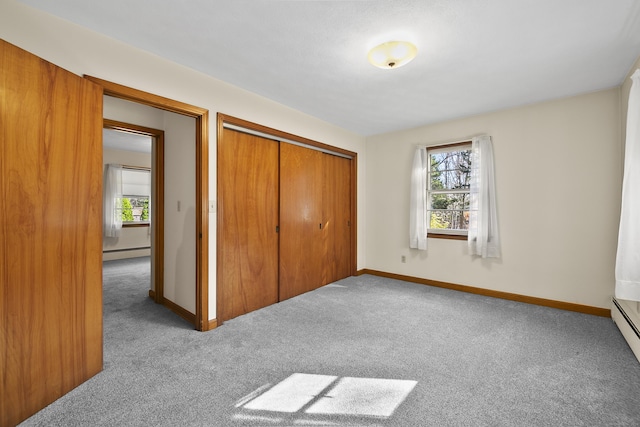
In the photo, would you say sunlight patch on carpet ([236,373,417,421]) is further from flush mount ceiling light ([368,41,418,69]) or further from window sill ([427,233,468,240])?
window sill ([427,233,468,240])

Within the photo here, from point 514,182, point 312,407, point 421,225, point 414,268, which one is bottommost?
point 312,407

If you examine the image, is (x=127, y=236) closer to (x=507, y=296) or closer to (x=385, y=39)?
(x=385, y=39)

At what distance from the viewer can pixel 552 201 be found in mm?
3443

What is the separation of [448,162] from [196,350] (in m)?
4.11

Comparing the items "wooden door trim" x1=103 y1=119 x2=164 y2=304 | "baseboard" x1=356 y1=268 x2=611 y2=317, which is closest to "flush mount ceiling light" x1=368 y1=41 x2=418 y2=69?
"wooden door trim" x1=103 y1=119 x2=164 y2=304

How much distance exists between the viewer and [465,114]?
13.0 ft

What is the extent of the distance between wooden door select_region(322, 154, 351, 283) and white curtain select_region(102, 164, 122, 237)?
536 centimetres

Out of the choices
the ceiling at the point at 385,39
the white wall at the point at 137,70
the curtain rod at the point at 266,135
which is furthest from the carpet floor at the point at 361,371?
the ceiling at the point at 385,39

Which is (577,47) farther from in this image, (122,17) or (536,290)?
(122,17)

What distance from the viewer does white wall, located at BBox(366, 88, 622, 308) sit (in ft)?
10.3

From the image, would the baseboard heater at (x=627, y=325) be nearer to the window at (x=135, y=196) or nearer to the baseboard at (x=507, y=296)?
the baseboard at (x=507, y=296)

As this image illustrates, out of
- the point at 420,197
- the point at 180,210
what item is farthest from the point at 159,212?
the point at 420,197

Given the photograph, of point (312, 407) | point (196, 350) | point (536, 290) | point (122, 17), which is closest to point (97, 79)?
point (122, 17)

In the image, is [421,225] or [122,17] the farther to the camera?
[421,225]
